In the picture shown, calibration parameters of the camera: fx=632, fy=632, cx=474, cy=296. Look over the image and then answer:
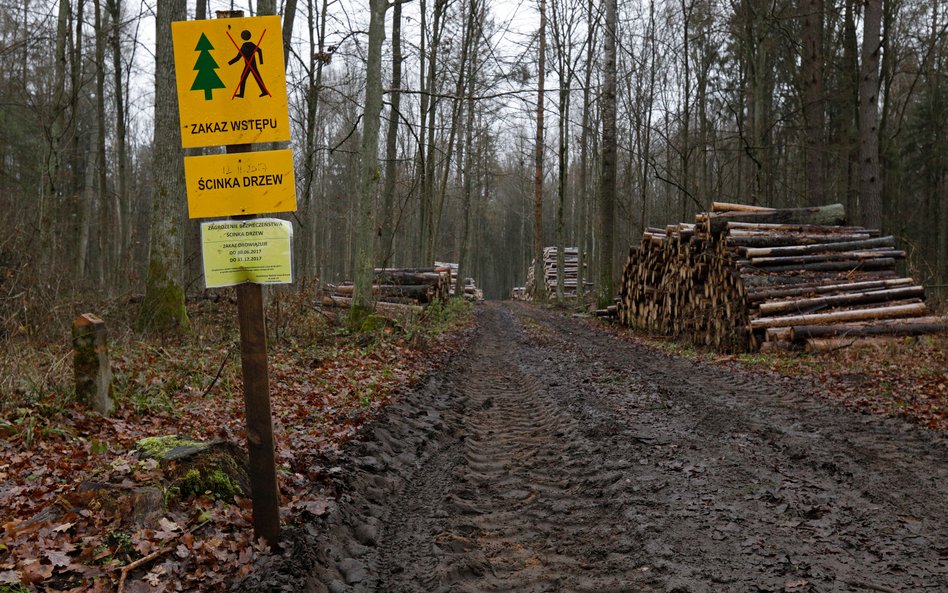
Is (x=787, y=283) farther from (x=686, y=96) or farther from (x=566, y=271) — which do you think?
(x=566, y=271)

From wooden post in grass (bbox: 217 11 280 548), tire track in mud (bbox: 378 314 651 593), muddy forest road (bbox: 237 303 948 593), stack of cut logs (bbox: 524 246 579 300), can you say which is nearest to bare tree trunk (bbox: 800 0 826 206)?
muddy forest road (bbox: 237 303 948 593)

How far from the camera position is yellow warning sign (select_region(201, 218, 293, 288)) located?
3514mm

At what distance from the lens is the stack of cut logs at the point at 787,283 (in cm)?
1061

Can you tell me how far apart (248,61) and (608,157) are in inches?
635

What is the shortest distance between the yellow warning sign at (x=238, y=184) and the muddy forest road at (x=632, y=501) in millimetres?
1957

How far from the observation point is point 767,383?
841 cm

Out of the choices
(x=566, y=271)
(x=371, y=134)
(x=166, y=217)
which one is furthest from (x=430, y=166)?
(x=566, y=271)

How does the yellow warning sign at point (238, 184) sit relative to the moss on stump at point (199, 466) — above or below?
above

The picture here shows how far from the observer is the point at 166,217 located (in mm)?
10266

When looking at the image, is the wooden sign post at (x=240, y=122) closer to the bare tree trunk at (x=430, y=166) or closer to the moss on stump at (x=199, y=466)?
the moss on stump at (x=199, y=466)

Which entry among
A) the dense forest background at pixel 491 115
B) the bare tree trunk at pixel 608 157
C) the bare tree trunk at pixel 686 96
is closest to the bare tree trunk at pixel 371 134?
the dense forest background at pixel 491 115

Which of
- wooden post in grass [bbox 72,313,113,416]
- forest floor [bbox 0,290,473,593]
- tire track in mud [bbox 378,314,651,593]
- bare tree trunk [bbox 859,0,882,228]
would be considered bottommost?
tire track in mud [bbox 378,314,651,593]

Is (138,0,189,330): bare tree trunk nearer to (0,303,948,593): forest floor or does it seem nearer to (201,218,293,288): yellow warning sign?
(0,303,948,593): forest floor

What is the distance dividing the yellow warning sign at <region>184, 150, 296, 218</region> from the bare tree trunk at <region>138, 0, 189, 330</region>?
7.37m
